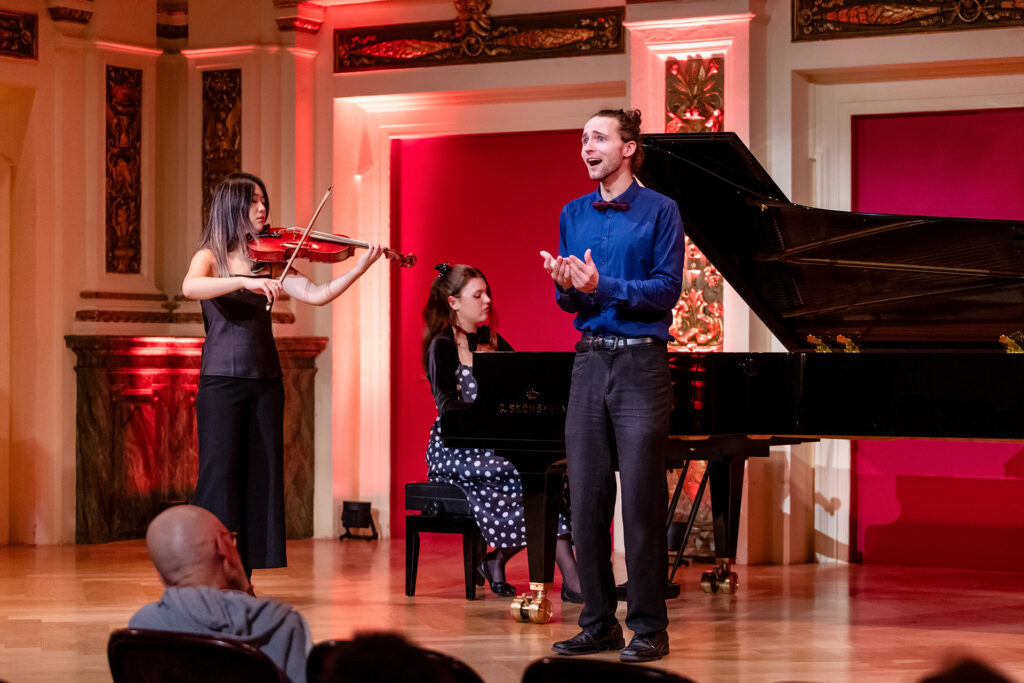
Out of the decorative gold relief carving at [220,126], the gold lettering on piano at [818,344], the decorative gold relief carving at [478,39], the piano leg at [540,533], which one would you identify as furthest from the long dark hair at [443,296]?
the decorative gold relief carving at [220,126]

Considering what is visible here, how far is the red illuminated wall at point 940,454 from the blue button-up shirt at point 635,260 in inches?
110

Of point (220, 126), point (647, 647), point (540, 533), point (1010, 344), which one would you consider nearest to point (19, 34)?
point (220, 126)

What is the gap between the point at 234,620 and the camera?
2000 mm

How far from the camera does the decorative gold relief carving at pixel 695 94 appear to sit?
6.04 metres

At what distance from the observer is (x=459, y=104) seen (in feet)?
22.7

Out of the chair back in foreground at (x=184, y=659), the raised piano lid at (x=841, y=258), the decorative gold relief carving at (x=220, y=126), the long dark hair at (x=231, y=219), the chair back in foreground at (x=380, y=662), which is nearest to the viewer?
the chair back in foreground at (x=380, y=662)

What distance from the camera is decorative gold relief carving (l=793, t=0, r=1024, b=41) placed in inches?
226

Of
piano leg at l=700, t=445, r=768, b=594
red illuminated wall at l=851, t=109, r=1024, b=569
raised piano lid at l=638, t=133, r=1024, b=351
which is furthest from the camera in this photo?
red illuminated wall at l=851, t=109, r=1024, b=569

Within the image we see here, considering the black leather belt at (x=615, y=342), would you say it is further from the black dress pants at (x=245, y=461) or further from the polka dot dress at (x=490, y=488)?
the black dress pants at (x=245, y=461)

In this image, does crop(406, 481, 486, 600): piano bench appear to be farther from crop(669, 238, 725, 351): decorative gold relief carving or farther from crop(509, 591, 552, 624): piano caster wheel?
crop(669, 238, 725, 351): decorative gold relief carving

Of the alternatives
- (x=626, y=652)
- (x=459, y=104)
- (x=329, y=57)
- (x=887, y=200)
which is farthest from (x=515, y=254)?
(x=626, y=652)

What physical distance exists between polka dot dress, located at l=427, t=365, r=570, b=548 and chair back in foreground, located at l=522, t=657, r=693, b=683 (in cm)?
291

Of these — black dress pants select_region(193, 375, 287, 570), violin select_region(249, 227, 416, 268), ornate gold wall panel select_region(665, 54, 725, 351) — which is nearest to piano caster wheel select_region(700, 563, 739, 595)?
ornate gold wall panel select_region(665, 54, 725, 351)

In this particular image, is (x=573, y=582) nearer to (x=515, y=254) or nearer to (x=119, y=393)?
(x=515, y=254)
